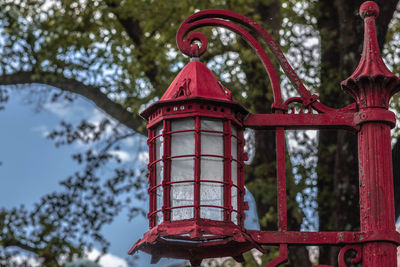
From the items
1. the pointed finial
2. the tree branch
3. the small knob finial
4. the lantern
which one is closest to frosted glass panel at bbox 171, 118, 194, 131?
the lantern

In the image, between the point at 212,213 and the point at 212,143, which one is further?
the point at 212,143

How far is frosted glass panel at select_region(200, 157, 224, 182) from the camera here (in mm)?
4613

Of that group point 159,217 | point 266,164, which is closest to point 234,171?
point 159,217

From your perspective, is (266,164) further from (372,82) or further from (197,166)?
(197,166)

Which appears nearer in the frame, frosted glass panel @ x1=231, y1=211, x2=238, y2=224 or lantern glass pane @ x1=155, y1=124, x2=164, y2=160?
frosted glass panel @ x1=231, y1=211, x2=238, y2=224

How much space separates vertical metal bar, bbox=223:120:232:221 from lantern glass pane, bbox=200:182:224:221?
0.09 ft

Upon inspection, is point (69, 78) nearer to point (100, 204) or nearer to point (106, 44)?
point (106, 44)

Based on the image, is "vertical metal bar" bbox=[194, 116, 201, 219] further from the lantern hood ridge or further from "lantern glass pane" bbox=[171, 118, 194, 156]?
the lantern hood ridge

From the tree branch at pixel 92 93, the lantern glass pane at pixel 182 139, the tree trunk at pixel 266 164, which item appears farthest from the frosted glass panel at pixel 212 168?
the tree branch at pixel 92 93

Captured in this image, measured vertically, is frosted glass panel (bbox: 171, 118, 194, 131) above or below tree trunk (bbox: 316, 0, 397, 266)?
below

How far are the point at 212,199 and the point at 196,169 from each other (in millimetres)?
189

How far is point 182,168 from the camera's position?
4648 millimetres

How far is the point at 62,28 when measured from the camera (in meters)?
13.2

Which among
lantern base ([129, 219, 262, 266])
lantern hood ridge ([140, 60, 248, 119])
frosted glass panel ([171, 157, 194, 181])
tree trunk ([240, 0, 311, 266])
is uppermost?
tree trunk ([240, 0, 311, 266])
